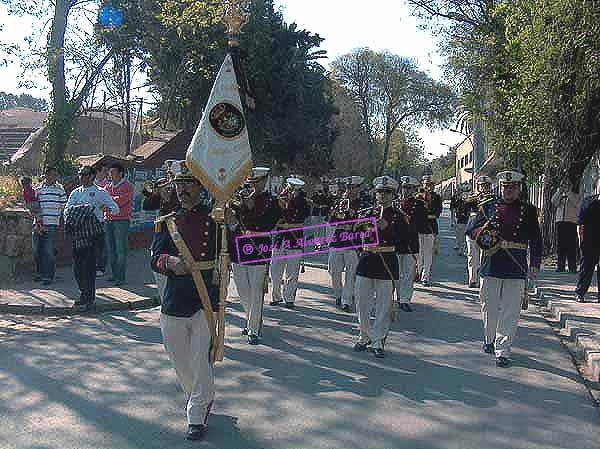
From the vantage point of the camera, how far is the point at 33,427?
5.39 m

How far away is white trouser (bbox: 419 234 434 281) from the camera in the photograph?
14.0 meters

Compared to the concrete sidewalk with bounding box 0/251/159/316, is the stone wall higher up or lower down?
higher up

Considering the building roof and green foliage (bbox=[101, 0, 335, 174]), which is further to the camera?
green foliage (bbox=[101, 0, 335, 174])

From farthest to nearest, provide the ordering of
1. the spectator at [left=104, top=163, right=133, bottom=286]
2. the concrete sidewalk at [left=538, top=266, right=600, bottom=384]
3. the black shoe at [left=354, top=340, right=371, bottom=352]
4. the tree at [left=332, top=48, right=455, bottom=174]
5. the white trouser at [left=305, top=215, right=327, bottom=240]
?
the tree at [left=332, top=48, right=455, bottom=174] < the white trouser at [left=305, top=215, right=327, bottom=240] < the spectator at [left=104, top=163, right=133, bottom=286] < the black shoe at [left=354, top=340, right=371, bottom=352] < the concrete sidewalk at [left=538, top=266, right=600, bottom=384]

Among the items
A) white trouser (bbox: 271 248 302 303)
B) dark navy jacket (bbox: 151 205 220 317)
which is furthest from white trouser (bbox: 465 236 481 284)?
dark navy jacket (bbox: 151 205 220 317)

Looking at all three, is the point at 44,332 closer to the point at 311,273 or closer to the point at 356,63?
the point at 311,273

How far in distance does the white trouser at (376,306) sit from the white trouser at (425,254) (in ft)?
19.6

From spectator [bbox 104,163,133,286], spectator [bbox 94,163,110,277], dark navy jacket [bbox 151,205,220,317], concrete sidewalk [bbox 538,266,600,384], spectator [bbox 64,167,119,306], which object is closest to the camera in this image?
dark navy jacket [bbox 151,205,220,317]

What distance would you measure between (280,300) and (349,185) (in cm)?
242

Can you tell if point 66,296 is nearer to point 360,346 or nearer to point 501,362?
point 360,346

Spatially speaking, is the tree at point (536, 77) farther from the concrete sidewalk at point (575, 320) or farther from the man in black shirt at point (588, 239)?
the concrete sidewalk at point (575, 320)

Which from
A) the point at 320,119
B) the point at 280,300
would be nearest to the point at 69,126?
the point at 280,300

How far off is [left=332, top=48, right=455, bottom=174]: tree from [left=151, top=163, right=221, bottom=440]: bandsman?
53.0m

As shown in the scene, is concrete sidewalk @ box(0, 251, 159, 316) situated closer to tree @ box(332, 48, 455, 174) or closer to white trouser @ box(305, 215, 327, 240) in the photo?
white trouser @ box(305, 215, 327, 240)
